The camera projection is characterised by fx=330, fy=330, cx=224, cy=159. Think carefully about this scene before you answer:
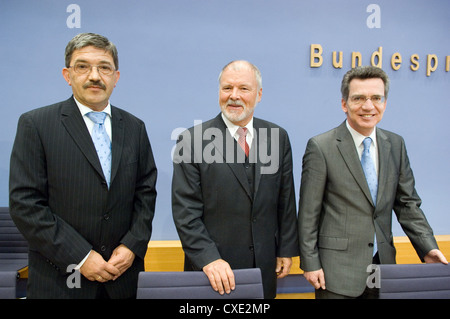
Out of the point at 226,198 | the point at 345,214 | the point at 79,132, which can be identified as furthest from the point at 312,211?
the point at 79,132

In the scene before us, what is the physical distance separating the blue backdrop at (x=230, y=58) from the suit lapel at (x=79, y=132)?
113 centimetres

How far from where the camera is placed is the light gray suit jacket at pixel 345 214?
5.54 ft

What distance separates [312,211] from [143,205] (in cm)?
88

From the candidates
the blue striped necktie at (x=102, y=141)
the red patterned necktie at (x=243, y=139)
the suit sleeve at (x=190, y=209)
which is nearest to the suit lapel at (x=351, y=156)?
the red patterned necktie at (x=243, y=139)

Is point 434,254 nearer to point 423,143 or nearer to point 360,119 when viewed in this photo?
point 360,119

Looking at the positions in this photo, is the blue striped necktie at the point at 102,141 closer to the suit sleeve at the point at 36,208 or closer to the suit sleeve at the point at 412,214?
the suit sleeve at the point at 36,208

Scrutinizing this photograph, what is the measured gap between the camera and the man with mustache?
1.65m

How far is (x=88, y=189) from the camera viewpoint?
60.2 inches

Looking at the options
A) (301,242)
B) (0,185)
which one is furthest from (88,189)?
(0,185)

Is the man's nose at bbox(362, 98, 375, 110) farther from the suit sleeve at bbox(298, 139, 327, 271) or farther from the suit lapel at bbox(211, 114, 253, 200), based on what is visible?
the suit lapel at bbox(211, 114, 253, 200)

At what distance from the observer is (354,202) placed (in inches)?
66.3

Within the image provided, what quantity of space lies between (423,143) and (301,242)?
195 centimetres

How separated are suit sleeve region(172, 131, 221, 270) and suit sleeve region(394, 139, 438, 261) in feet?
3.49
